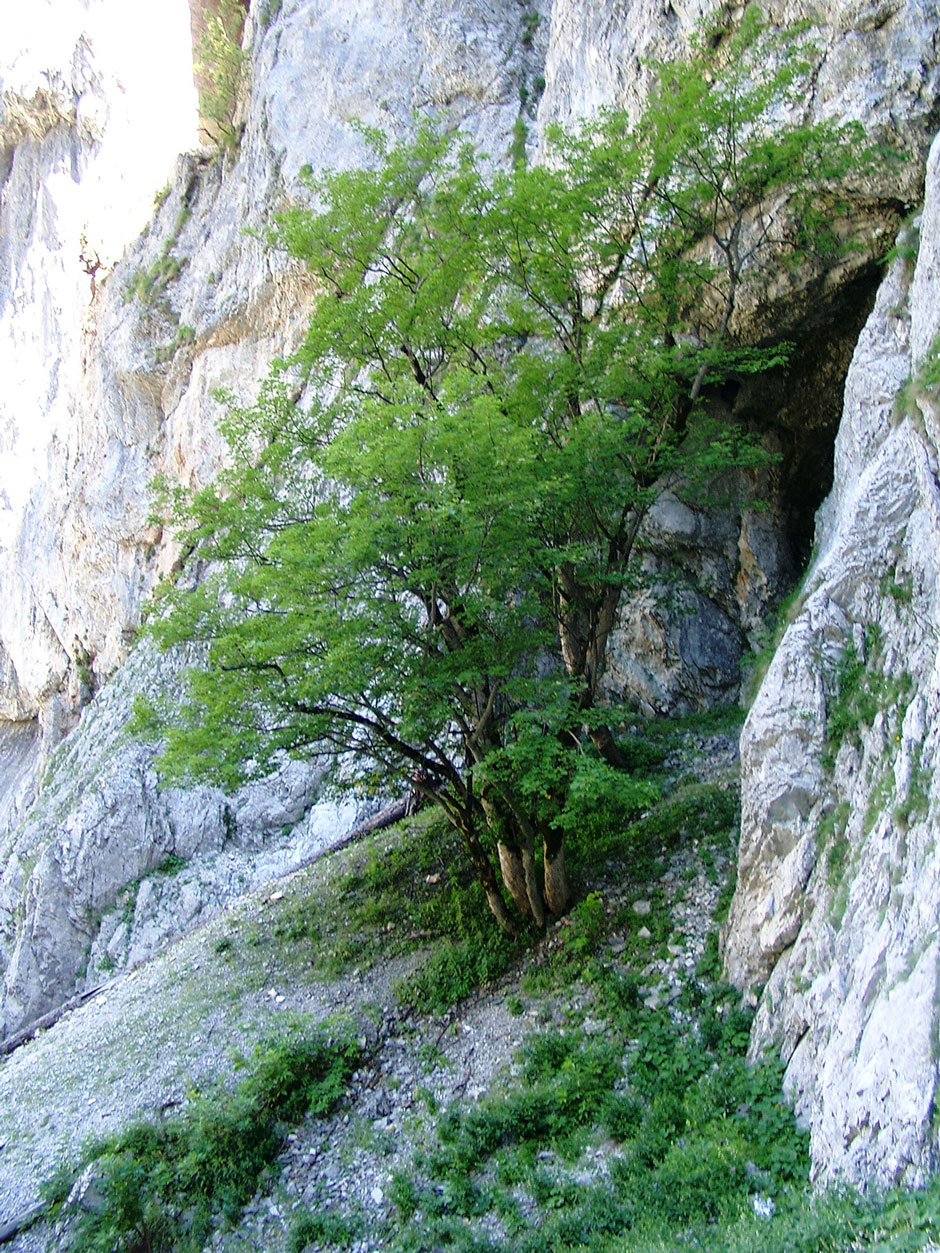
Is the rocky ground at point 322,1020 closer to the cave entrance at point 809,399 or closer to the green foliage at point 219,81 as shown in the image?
the cave entrance at point 809,399

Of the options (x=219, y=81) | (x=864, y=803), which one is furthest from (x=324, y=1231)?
(x=219, y=81)

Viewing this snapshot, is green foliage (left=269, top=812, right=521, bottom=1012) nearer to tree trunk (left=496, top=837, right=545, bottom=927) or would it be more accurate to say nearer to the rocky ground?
the rocky ground

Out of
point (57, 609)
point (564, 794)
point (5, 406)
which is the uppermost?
point (5, 406)

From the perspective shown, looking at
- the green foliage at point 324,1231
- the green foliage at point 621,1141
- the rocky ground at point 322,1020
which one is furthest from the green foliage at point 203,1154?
the green foliage at point 621,1141

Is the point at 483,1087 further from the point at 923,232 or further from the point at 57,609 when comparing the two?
the point at 57,609

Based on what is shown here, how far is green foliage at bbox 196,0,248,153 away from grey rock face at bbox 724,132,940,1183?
89.5 feet

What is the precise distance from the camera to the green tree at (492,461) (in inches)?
378

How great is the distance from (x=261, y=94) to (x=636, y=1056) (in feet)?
95.9

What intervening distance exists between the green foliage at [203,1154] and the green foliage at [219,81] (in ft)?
96.6

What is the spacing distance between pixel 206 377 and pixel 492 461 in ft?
65.6

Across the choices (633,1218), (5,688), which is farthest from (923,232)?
(5,688)

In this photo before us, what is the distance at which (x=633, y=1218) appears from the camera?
650 centimetres

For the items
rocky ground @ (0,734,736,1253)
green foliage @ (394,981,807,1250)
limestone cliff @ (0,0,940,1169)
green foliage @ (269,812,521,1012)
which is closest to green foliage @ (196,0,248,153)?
limestone cliff @ (0,0,940,1169)

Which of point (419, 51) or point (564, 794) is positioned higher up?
point (419, 51)
